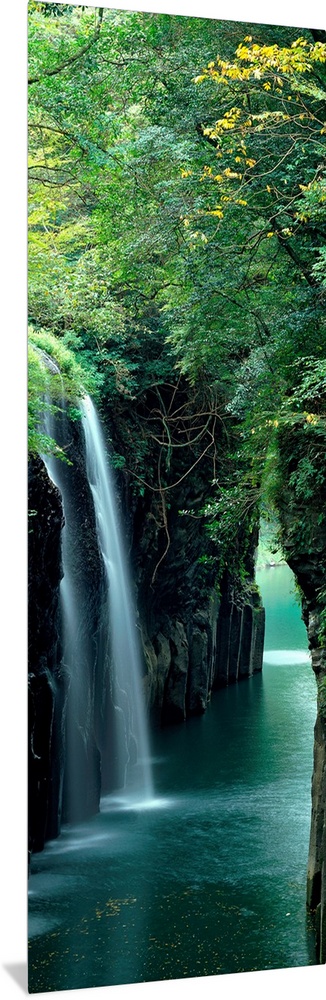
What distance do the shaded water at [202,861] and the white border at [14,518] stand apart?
0.50 meters

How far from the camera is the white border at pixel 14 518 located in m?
4.68

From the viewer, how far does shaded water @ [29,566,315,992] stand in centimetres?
554

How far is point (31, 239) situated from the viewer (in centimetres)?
604

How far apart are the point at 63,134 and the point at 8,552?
239 centimetres

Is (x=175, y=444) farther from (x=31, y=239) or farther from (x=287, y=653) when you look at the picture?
(x=31, y=239)

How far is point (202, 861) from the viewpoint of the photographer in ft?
21.6

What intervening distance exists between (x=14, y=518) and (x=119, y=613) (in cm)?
359

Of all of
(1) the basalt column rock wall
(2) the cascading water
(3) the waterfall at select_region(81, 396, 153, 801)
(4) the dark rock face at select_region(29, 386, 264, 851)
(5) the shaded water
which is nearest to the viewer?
(5) the shaded water

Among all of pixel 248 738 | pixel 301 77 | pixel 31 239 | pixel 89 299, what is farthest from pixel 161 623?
pixel 301 77

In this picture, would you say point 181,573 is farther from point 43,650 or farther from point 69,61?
point 69,61

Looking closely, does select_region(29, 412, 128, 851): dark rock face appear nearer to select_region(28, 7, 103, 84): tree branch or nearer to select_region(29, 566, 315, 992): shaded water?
select_region(29, 566, 315, 992): shaded water

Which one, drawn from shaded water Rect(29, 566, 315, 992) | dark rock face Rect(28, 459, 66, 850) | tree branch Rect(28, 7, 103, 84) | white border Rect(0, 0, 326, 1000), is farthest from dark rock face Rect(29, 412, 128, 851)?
tree branch Rect(28, 7, 103, 84)

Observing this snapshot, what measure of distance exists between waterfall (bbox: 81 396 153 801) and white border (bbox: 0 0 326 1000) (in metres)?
2.55

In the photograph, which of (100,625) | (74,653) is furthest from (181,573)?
(74,653)
